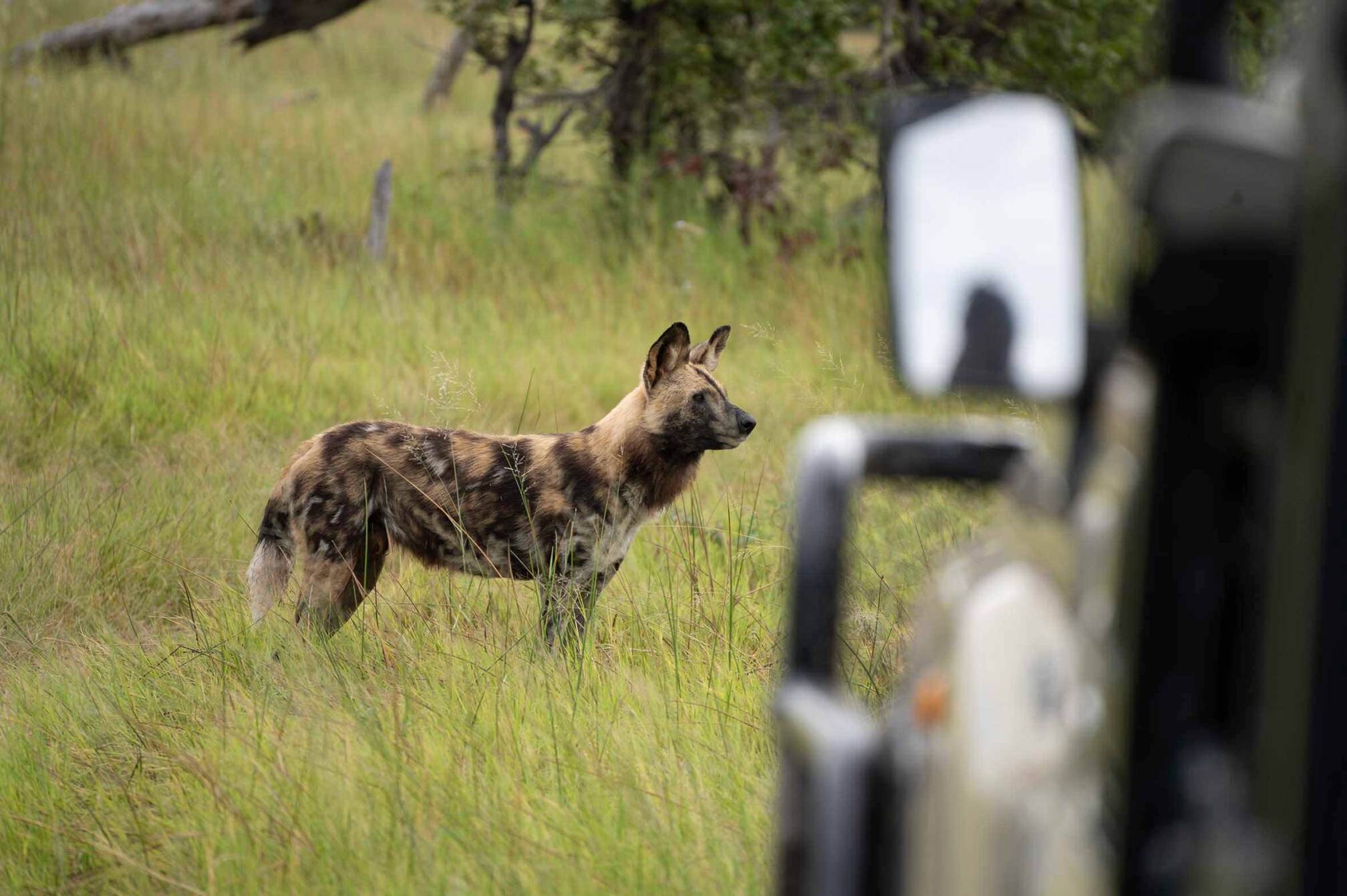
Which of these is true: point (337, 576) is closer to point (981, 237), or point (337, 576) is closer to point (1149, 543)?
point (981, 237)

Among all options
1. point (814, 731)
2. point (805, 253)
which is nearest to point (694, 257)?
point (805, 253)

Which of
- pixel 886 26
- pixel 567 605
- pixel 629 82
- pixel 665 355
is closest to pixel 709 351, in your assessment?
pixel 665 355

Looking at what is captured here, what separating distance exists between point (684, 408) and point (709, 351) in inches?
11.2

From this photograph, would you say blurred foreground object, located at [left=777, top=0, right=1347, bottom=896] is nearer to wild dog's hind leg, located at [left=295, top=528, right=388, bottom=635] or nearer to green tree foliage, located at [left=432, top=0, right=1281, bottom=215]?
wild dog's hind leg, located at [left=295, top=528, right=388, bottom=635]

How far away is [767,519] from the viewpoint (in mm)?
4793

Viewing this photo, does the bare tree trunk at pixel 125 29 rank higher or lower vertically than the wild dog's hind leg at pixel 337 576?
higher

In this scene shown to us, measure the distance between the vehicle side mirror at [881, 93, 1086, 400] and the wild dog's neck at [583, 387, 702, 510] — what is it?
327 cm

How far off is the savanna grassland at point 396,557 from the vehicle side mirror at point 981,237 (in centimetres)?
134

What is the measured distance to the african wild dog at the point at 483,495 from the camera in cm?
412

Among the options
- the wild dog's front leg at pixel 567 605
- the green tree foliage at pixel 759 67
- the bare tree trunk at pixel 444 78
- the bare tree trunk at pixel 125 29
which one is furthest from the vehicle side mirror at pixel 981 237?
the bare tree trunk at pixel 444 78

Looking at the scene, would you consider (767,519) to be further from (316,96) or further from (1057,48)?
(316,96)

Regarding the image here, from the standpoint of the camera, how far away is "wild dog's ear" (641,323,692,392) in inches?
172

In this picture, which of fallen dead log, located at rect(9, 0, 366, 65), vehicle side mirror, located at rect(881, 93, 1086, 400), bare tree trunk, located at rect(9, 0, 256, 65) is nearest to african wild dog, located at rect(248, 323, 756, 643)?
vehicle side mirror, located at rect(881, 93, 1086, 400)

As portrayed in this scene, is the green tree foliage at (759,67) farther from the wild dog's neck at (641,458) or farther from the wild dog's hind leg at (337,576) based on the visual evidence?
the wild dog's hind leg at (337,576)
